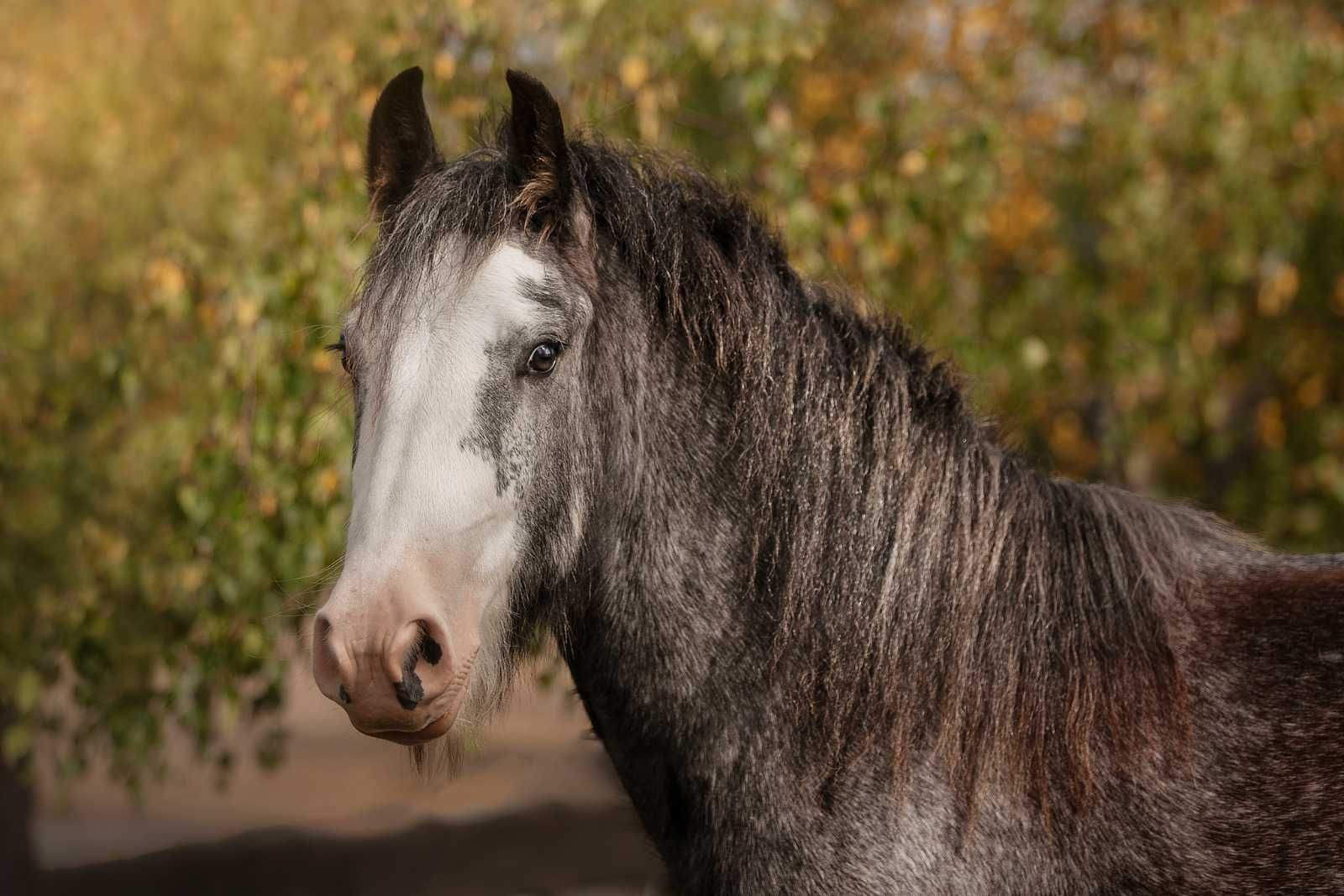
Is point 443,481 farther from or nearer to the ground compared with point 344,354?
nearer to the ground

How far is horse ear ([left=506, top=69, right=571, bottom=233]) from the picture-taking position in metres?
2.30

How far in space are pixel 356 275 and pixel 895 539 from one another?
1.93 m

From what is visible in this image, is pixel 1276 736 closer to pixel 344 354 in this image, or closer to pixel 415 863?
pixel 344 354

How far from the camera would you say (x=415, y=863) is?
6430 millimetres

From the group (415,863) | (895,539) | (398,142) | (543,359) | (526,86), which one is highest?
(526,86)

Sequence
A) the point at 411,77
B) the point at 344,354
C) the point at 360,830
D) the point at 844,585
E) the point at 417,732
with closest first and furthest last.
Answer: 1. the point at 417,732
2. the point at 844,585
3. the point at 344,354
4. the point at 411,77
5. the point at 360,830

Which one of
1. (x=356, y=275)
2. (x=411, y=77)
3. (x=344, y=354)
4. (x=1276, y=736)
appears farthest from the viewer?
(x=356, y=275)

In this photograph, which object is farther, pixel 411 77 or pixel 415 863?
pixel 415 863

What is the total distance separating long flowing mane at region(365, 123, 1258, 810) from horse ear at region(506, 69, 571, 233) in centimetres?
3

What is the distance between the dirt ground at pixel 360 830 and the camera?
580 centimetres

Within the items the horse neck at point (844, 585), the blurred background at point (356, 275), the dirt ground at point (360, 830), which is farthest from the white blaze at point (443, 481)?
the dirt ground at point (360, 830)

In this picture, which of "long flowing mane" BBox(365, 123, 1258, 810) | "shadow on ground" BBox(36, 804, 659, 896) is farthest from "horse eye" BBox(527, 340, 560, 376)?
"shadow on ground" BBox(36, 804, 659, 896)

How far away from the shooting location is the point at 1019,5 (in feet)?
23.4

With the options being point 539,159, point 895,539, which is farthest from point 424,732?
point 539,159
